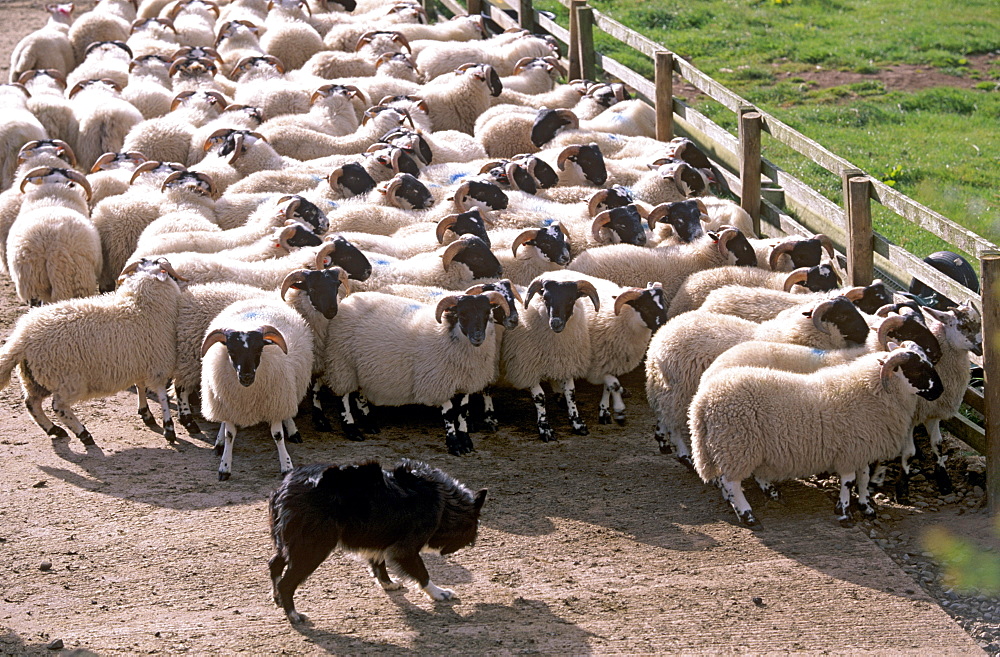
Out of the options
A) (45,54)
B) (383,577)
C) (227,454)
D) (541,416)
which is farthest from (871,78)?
(383,577)

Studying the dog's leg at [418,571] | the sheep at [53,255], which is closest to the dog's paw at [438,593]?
the dog's leg at [418,571]

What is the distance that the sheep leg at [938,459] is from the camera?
747 cm

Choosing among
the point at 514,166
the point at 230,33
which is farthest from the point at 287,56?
the point at 514,166

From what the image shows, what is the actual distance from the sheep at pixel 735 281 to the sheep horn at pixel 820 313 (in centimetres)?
107

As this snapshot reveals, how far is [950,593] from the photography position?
20.5 ft

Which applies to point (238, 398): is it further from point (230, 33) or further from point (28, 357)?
point (230, 33)

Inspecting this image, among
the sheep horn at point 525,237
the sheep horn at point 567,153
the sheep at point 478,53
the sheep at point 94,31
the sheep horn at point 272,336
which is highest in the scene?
the sheep at point 94,31

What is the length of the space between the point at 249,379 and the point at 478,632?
2683mm

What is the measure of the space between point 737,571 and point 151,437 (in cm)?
467

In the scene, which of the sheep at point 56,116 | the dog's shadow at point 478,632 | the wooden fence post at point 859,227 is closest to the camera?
the dog's shadow at point 478,632

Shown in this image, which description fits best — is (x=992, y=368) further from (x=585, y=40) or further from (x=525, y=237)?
(x=585, y=40)

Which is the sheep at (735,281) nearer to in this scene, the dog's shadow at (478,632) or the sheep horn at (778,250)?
the sheep horn at (778,250)

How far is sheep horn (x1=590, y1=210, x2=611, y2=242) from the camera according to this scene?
10047 mm

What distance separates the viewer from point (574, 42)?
15.7 metres
